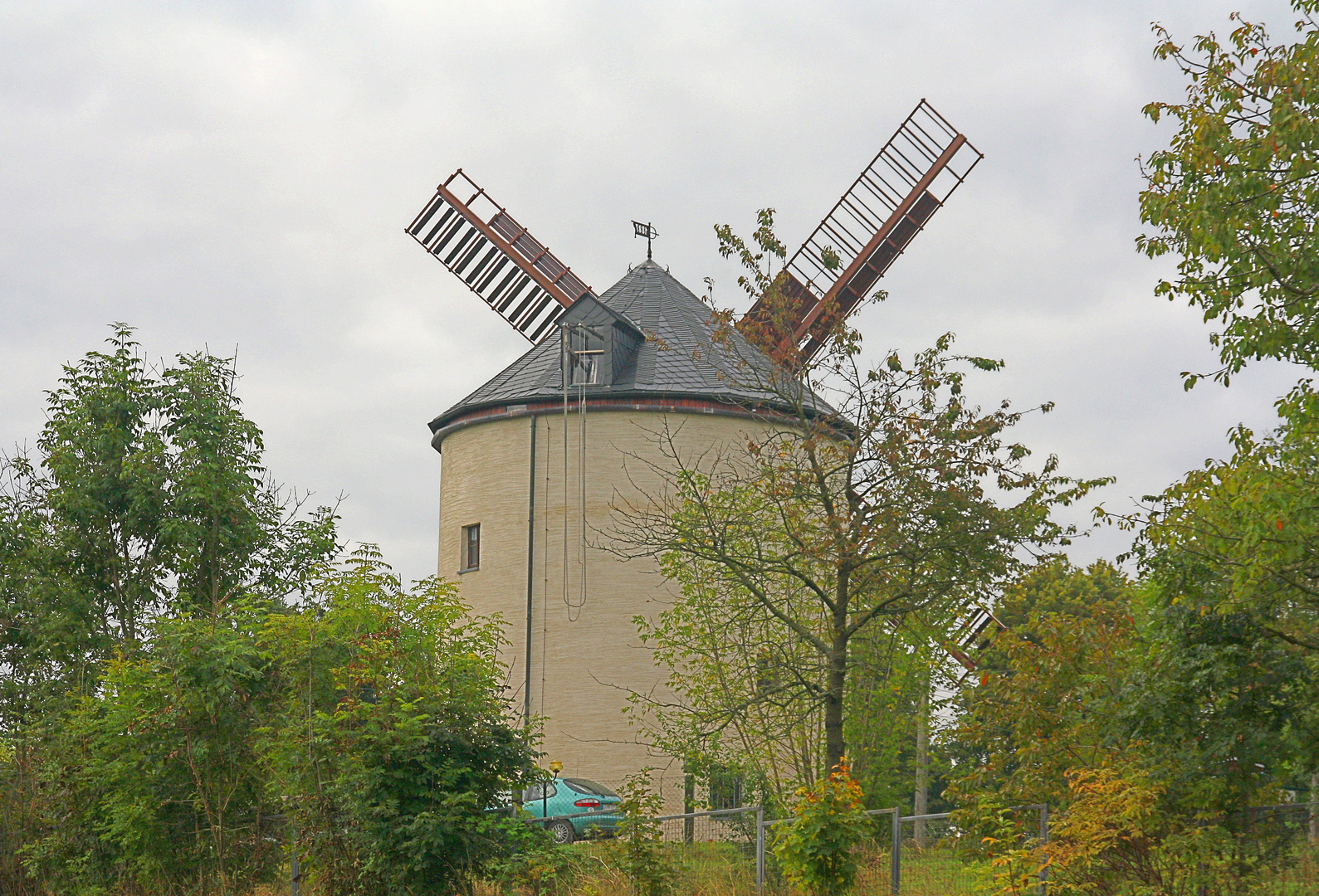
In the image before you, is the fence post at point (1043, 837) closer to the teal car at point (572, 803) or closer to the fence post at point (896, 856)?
the fence post at point (896, 856)

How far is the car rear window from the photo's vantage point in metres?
24.4

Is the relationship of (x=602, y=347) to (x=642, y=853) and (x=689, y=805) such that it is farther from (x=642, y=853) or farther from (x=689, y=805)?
(x=642, y=853)

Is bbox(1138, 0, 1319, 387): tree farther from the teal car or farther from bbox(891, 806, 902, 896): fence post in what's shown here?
the teal car

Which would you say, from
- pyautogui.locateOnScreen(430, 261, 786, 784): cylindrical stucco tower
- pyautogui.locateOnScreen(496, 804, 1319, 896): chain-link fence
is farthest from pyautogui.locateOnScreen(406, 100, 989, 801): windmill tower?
pyautogui.locateOnScreen(496, 804, 1319, 896): chain-link fence

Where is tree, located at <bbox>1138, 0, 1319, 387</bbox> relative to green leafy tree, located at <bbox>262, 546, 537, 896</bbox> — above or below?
above

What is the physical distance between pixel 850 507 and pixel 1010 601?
9.82 feet

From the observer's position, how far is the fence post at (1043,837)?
516 inches

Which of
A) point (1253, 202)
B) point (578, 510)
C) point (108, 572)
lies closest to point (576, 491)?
point (578, 510)

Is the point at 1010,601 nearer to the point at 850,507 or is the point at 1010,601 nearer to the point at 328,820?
the point at 850,507

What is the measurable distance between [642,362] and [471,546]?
5.39 meters

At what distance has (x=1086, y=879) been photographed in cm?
1287

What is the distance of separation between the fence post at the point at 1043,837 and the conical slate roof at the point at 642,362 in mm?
12930

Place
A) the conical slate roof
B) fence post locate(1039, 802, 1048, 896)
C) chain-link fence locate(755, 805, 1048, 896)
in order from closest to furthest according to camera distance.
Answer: fence post locate(1039, 802, 1048, 896) → chain-link fence locate(755, 805, 1048, 896) → the conical slate roof

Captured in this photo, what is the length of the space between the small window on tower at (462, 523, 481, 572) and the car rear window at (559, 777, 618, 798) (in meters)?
5.48
